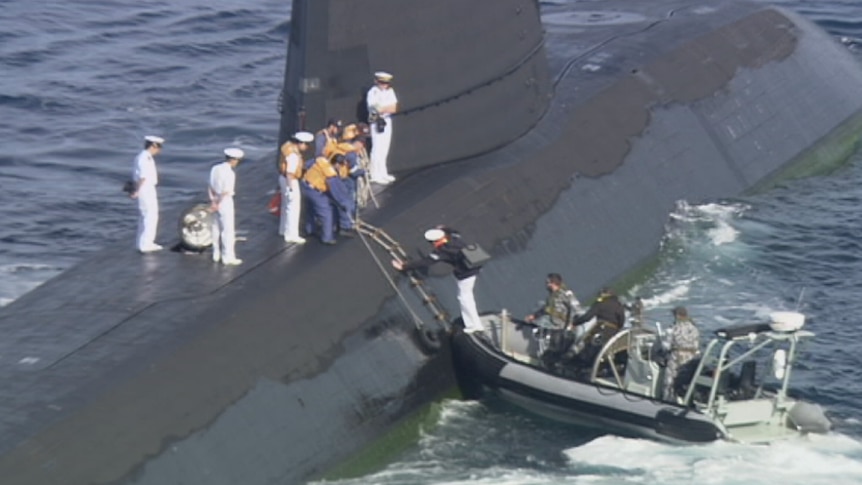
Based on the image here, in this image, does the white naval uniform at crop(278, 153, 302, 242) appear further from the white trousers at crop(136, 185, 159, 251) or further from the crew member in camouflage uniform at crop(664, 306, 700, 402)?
the crew member in camouflage uniform at crop(664, 306, 700, 402)

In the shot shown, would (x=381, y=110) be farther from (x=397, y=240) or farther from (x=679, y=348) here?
(x=679, y=348)

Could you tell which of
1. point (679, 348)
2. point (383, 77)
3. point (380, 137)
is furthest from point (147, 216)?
point (679, 348)

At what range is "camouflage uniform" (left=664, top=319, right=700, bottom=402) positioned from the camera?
2212cm

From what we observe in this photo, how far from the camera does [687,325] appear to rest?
2222 centimetres

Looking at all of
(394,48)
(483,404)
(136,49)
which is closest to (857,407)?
(483,404)

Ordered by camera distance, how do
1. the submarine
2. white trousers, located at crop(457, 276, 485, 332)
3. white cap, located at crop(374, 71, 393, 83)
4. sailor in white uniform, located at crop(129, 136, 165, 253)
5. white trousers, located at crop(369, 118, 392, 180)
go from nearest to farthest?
the submarine
white trousers, located at crop(457, 276, 485, 332)
sailor in white uniform, located at crop(129, 136, 165, 253)
white cap, located at crop(374, 71, 393, 83)
white trousers, located at crop(369, 118, 392, 180)

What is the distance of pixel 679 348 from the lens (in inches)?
872

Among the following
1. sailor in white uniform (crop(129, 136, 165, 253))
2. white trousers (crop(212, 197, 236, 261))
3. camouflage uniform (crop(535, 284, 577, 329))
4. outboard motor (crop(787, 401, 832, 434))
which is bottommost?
outboard motor (crop(787, 401, 832, 434))

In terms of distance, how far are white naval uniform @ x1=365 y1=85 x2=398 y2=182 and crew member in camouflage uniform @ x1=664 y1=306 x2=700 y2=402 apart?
5647mm

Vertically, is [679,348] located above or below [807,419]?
above

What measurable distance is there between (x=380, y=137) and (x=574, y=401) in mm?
5401

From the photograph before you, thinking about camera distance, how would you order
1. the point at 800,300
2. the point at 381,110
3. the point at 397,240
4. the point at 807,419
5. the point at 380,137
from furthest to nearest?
the point at 800,300, the point at 380,137, the point at 381,110, the point at 397,240, the point at 807,419

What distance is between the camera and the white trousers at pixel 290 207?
2394 centimetres

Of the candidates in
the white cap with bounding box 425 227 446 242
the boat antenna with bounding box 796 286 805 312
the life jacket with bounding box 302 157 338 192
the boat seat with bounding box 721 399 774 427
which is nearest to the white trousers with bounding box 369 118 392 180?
the life jacket with bounding box 302 157 338 192
